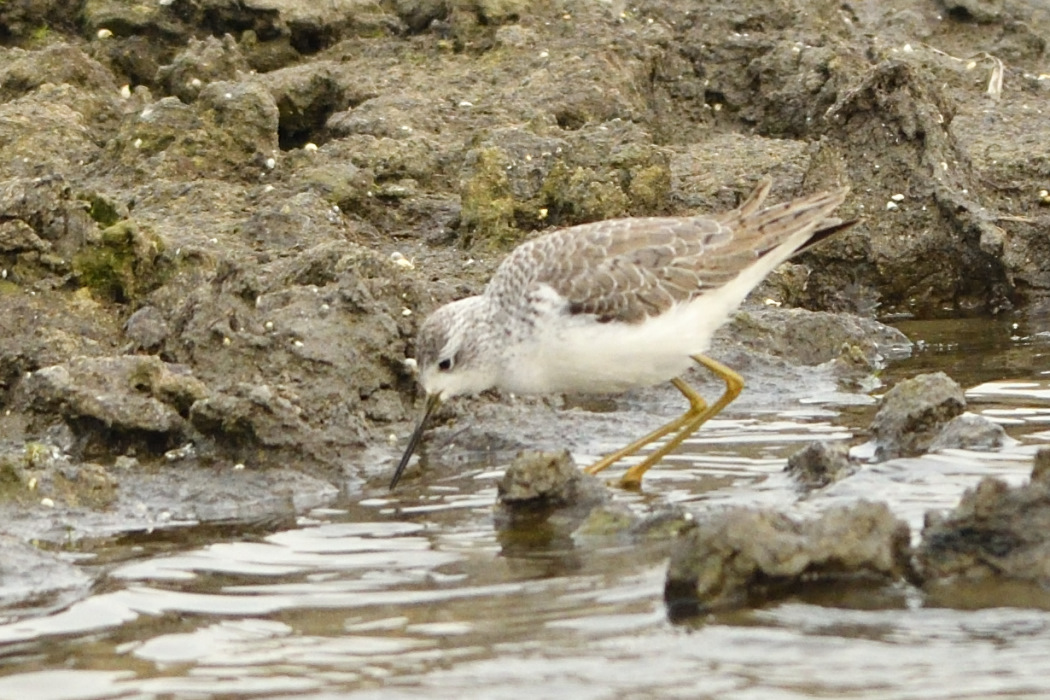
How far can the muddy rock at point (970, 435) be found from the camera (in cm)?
845

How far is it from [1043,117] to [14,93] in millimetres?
8252

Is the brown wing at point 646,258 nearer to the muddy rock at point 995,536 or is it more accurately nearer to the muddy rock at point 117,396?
the muddy rock at point 117,396

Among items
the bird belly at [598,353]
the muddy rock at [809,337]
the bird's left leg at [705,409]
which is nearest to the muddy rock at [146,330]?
the bird belly at [598,353]

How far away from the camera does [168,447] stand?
8.84 m

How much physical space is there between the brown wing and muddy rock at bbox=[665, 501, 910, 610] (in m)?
2.29

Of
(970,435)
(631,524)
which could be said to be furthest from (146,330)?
(970,435)

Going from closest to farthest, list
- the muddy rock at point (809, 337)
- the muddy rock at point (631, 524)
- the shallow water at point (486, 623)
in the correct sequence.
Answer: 1. the shallow water at point (486, 623)
2. the muddy rock at point (631, 524)
3. the muddy rock at point (809, 337)

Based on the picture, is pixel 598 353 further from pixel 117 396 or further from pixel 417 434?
pixel 117 396

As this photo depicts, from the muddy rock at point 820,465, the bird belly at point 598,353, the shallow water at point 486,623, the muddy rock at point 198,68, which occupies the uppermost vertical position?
the muddy rock at point 198,68

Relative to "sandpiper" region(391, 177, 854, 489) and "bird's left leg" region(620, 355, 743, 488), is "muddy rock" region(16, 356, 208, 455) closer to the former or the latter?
"sandpiper" region(391, 177, 854, 489)

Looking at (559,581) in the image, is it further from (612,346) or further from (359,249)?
(359,249)

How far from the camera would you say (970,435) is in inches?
333

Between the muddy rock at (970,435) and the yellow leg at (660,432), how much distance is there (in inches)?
54.4

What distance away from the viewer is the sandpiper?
8492 mm
